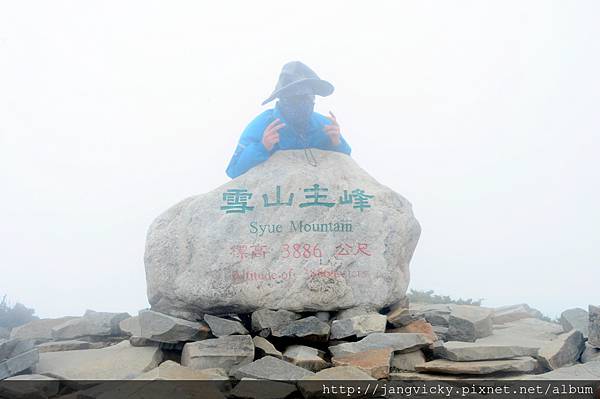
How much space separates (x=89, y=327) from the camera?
8.93 meters

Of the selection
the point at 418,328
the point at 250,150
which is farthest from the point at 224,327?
the point at 250,150

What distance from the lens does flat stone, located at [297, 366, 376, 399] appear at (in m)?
5.37

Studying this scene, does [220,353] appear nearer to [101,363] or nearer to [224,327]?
[224,327]

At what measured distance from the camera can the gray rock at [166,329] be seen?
731 centimetres

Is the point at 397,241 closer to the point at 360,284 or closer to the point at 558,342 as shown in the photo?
the point at 360,284

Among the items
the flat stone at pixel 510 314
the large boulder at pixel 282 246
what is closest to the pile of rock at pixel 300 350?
the large boulder at pixel 282 246

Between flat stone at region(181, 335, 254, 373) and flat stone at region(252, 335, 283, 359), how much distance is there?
163mm

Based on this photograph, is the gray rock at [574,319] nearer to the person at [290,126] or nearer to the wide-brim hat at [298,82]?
the person at [290,126]

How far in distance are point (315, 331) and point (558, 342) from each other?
309 centimetres

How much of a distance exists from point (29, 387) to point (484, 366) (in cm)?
501

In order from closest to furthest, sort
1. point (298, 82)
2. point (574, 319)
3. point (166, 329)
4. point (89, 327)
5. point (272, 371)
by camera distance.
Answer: point (272, 371) < point (166, 329) < point (574, 319) < point (89, 327) < point (298, 82)

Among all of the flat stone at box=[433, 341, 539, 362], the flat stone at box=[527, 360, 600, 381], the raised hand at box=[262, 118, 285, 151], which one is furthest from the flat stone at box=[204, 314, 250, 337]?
the flat stone at box=[527, 360, 600, 381]

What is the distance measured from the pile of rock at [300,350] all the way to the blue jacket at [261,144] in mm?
2693

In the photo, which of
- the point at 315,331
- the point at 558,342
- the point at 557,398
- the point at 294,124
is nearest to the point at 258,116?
the point at 294,124
